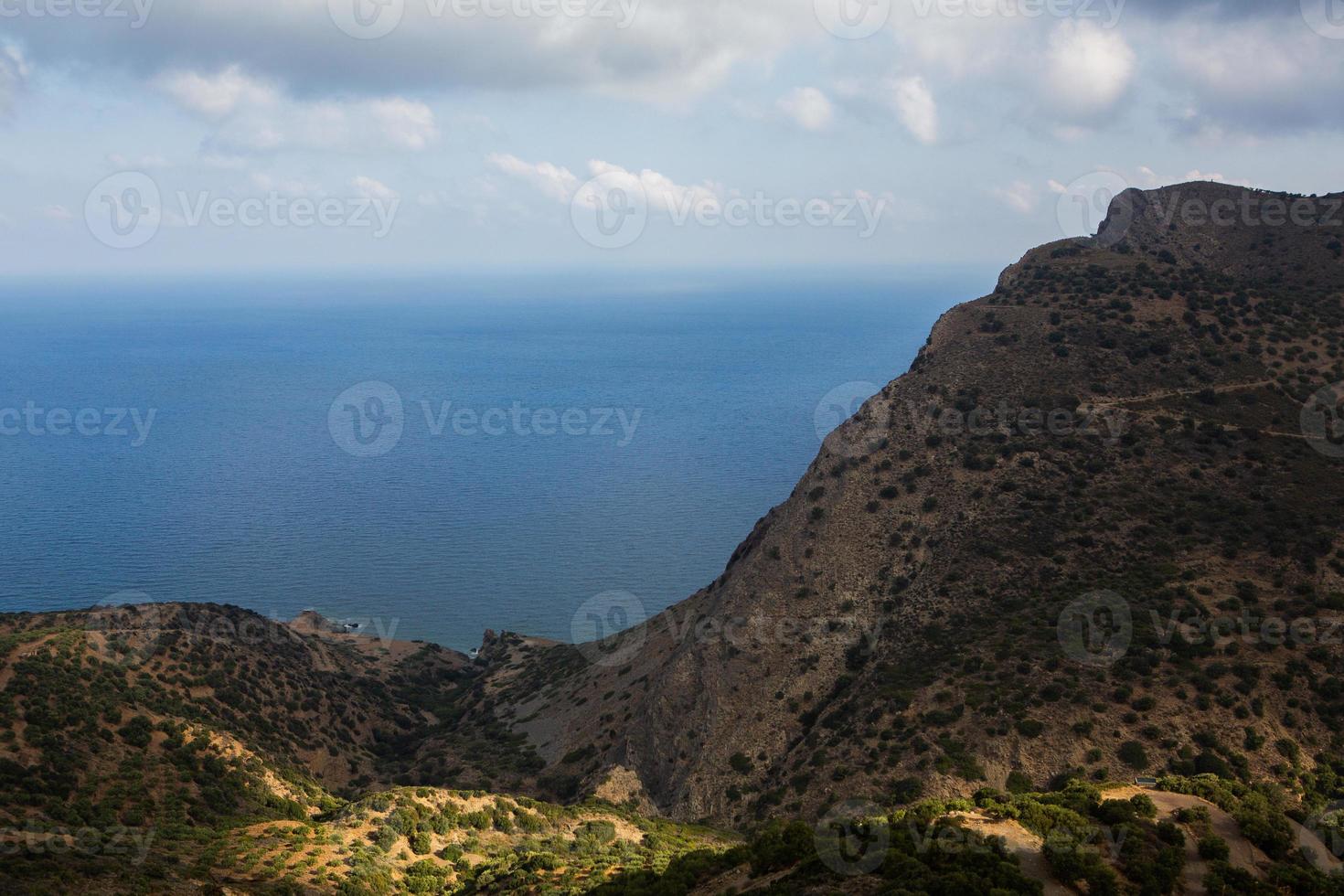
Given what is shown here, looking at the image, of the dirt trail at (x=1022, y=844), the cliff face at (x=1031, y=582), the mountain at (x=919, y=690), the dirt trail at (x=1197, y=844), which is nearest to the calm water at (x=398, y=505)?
the mountain at (x=919, y=690)

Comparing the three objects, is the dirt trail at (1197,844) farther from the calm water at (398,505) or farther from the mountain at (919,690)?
the calm water at (398,505)

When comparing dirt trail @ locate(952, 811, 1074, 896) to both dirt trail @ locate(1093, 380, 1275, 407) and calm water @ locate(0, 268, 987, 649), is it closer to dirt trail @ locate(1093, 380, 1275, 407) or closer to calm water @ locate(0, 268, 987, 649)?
dirt trail @ locate(1093, 380, 1275, 407)

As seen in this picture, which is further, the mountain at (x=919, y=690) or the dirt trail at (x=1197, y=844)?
the mountain at (x=919, y=690)

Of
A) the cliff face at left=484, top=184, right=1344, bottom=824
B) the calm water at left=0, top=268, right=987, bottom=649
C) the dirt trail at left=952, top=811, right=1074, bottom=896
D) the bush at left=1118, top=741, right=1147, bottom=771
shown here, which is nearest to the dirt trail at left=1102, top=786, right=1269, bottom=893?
the dirt trail at left=952, top=811, right=1074, bottom=896

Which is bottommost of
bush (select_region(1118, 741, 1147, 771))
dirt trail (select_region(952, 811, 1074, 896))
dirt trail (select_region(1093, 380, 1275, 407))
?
bush (select_region(1118, 741, 1147, 771))

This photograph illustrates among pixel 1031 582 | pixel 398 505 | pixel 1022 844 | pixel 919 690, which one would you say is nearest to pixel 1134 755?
pixel 919 690

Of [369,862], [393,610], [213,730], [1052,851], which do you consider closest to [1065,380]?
[1052,851]
